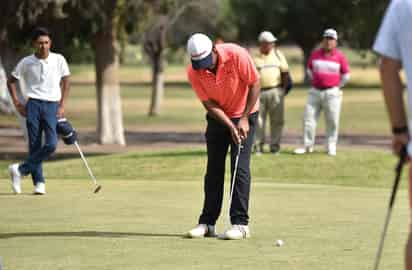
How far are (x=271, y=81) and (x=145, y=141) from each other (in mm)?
13235

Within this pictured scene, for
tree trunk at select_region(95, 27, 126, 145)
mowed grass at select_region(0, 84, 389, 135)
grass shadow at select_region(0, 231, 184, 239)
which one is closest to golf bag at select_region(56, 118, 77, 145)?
grass shadow at select_region(0, 231, 184, 239)

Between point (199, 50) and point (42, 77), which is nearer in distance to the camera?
point (199, 50)

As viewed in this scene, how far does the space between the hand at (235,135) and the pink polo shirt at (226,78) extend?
10.1 inches

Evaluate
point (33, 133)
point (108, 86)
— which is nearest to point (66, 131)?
point (33, 133)

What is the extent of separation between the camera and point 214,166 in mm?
11055

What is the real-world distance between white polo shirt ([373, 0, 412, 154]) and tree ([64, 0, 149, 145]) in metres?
22.8

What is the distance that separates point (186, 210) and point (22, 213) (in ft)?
5.65

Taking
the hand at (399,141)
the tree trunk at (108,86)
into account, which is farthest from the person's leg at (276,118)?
the hand at (399,141)

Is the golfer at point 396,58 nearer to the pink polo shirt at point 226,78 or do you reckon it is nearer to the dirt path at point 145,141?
the pink polo shirt at point 226,78

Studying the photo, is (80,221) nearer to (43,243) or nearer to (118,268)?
(43,243)

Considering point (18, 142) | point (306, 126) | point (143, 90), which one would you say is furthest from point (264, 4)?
point (306, 126)

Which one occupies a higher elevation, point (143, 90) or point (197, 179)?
point (197, 179)

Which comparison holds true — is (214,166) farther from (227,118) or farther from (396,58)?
(396,58)

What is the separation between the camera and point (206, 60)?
10.4 metres
